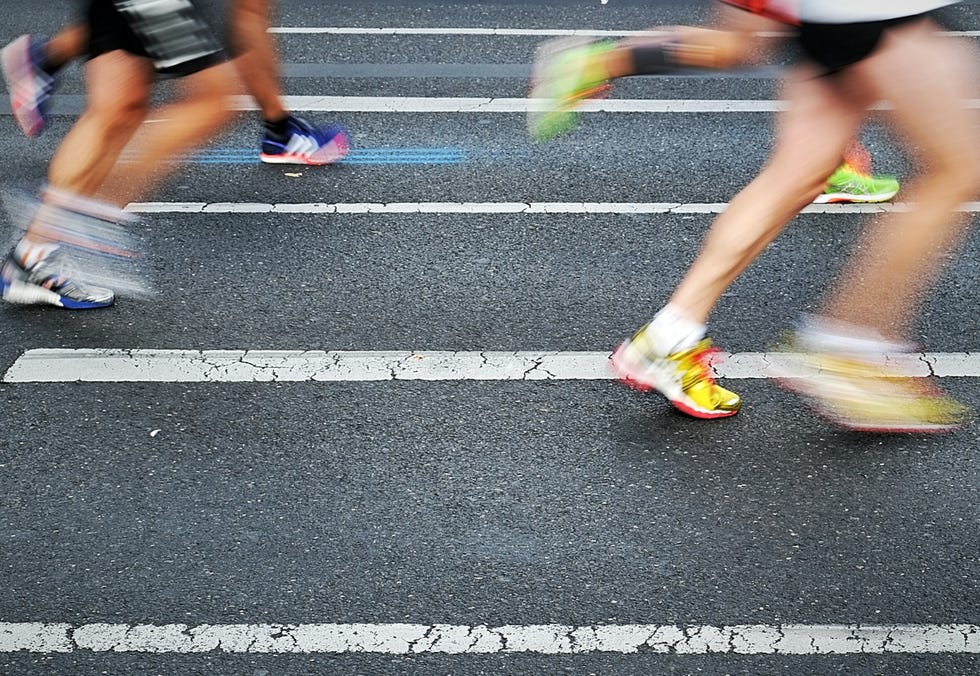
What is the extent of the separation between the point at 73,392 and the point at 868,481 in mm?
2332

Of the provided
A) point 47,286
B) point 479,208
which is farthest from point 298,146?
point 47,286

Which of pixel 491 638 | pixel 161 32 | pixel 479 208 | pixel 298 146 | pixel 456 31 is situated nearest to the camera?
pixel 491 638

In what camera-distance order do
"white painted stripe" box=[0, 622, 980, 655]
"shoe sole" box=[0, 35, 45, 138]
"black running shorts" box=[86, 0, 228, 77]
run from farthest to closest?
1. "shoe sole" box=[0, 35, 45, 138]
2. "black running shorts" box=[86, 0, 228, 77]
3. "white painted stripe" box=[0, 622, 980, 655]

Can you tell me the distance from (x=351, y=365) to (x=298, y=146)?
191cm

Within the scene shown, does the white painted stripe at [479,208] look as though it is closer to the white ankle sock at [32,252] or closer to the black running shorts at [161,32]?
the white ankle sock at [32,252]

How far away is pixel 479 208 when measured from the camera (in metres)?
5.45

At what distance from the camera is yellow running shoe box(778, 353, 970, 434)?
3.79 meters

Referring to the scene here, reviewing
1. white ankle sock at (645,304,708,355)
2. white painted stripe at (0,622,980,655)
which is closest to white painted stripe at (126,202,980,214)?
white ankle sock at (645,304,708,355)

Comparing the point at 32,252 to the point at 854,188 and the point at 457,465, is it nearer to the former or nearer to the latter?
the point at 457,465

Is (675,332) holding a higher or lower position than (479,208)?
higher

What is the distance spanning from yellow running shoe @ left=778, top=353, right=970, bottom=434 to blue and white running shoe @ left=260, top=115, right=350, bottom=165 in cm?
269

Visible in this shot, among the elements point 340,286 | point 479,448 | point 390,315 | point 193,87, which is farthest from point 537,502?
point 193,87

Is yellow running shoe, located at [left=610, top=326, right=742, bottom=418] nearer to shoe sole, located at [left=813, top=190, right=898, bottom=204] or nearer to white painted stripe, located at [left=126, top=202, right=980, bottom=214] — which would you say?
white painted stripe, located at [left=126, top=202, right=980, bottom=214]

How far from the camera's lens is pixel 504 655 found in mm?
2955
